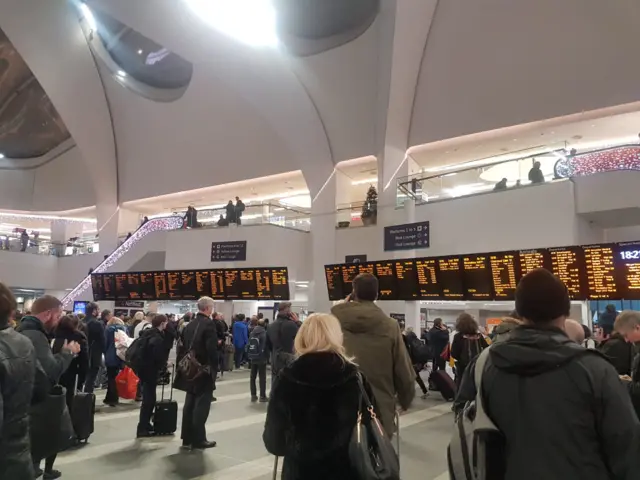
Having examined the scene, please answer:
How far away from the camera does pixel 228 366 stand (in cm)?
1486

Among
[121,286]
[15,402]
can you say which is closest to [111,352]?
[15,402]

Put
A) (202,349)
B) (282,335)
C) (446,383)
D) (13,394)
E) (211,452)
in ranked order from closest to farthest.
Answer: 1. (13,394)
2. (211,452)
3. (202,349)
4. (446,383)
5. (282,335)

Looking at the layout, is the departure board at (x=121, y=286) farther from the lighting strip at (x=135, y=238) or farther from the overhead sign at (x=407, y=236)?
the overhead sign at (x=407, y=236)

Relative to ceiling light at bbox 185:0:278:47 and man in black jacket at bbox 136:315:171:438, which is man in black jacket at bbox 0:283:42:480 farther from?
ceiling light at bbox 185:0:278:47

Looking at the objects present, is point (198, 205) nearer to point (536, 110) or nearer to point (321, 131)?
point (321, 131)

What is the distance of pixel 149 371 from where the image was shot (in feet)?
24.1

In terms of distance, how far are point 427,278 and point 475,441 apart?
30.2ft

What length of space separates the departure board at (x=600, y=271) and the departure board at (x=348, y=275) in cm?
516

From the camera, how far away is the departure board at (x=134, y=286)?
16.8m

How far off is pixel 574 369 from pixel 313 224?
18.0m

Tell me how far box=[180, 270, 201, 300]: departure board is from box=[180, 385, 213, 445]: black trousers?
9217 millimetres

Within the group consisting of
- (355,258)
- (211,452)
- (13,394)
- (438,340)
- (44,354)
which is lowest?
(211,452)

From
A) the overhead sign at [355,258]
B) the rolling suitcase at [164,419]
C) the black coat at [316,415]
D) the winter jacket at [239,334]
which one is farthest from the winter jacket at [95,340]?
the overhead sign at [355,258]

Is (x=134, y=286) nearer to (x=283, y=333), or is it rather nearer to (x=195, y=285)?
(x=195, y=285)
